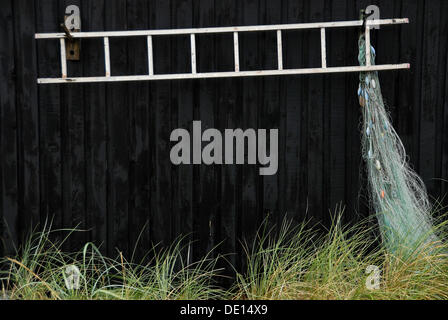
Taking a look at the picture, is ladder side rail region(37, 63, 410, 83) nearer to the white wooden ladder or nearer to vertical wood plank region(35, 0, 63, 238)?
the white wooden ladder

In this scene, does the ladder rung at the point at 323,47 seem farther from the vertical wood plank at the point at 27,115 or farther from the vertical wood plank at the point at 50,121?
the vertical wood plank at the point at 27,115

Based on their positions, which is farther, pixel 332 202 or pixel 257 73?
pixel 332 202

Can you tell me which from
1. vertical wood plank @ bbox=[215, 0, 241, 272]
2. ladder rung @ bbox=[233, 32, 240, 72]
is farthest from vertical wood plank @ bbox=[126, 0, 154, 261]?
ladder rung @ bbox=[233, 32, 240, 72]

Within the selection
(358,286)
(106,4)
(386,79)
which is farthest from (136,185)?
(386,79)

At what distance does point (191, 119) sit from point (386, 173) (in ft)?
4.44

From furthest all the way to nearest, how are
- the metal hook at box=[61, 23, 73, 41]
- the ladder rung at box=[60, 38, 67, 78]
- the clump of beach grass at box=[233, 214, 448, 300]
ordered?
1. the ladder rung at box=[60, 38, 67, 78]
2. the metal hook at box=[61, 23, 73, 41]
3. the clump of beach grass at box=[233, 214, 448, 300]

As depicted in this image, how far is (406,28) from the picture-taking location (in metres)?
2.91

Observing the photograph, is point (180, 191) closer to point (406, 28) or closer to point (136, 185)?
point (136, 185)

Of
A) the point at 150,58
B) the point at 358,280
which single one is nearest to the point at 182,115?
the point at 150,58

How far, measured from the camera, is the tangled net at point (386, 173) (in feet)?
9.10

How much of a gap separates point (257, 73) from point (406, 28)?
1087 mm

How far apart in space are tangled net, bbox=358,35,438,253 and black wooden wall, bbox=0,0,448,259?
0.39 feet

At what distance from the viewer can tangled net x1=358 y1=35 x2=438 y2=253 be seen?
9.10 feet

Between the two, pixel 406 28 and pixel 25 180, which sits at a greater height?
pixel 406 28
